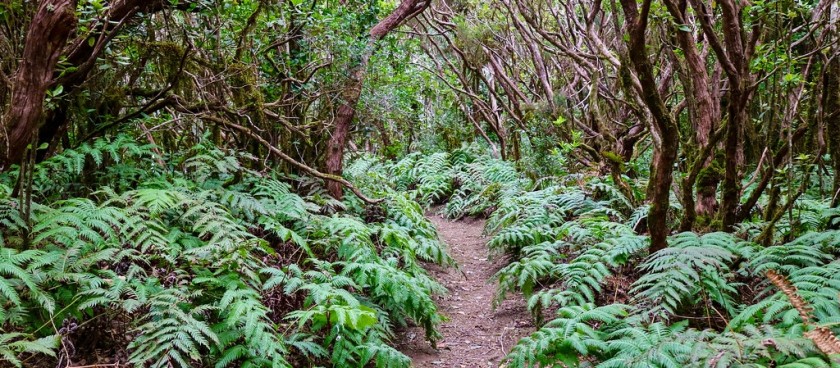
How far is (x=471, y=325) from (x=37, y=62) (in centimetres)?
416

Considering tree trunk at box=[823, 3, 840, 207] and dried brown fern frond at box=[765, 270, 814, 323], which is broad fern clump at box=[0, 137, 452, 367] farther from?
tree trunk at box=[823, 3, 840, 207]

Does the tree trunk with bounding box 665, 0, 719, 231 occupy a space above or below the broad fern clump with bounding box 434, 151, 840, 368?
above

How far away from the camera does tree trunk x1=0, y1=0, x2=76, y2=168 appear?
3.54 meters

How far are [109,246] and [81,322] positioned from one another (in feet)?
1.85

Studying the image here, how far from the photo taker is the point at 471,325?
525 centimetres

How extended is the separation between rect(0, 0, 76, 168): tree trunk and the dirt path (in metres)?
3.24

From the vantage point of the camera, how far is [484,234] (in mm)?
7758

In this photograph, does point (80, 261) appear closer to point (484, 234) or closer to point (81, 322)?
point (81, 322)

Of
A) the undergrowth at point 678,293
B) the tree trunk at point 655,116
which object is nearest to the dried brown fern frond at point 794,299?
the undergrowth at point 678,293

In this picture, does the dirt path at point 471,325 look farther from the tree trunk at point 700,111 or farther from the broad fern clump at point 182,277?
the tree trunk at point 700,111

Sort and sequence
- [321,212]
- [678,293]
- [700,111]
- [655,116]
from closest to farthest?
[678,293] < [655,116] < [700,111] < [321,212]

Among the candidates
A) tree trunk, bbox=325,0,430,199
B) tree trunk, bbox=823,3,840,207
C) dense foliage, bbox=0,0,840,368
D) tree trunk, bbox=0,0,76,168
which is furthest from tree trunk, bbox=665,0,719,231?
tree trunk, bbox=0,0,76,168

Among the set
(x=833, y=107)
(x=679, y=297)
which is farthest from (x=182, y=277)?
(x=833, y=107)

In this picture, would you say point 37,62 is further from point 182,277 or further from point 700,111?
point 700,111
